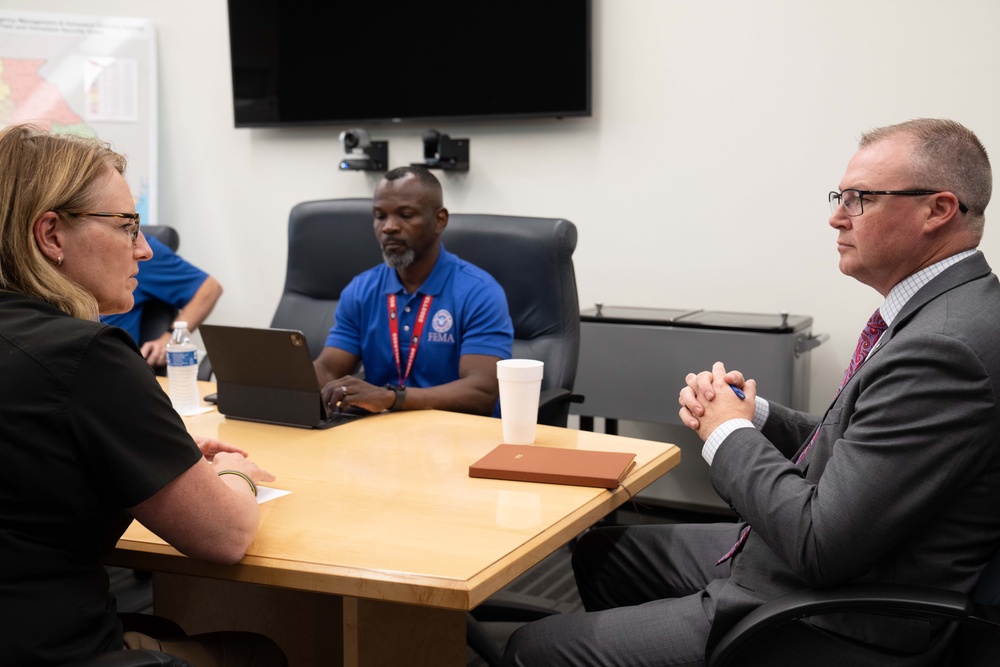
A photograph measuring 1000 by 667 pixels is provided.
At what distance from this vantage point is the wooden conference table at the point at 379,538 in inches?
52.7

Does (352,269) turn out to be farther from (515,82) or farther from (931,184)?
(931,184)

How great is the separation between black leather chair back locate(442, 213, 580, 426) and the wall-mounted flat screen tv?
109cm

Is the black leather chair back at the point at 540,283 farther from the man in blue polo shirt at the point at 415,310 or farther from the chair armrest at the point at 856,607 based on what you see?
the chair armrest at the point at 856,607

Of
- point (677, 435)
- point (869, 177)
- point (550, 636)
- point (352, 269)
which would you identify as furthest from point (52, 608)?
point (677, 435)

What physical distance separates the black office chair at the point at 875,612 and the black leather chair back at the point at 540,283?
1284 mm

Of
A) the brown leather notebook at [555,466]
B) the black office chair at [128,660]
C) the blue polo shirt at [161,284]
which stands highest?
the blue polo shirt at [161,284]

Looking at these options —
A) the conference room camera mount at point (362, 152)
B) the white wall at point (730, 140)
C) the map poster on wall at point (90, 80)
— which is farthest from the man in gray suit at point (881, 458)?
the map poster on wall at point (90, 80)

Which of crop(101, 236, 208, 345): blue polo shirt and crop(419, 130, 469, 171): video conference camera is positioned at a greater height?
crop(419, 130, 469, 171): video conference camera

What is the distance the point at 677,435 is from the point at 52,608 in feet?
8.98

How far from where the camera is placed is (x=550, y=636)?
5.27 feet

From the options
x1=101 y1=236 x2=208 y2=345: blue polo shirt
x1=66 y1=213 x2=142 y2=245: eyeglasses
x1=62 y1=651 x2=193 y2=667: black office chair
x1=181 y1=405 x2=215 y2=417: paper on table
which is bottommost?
x1=62 y1=651 x2=193 y2=667: black office chair

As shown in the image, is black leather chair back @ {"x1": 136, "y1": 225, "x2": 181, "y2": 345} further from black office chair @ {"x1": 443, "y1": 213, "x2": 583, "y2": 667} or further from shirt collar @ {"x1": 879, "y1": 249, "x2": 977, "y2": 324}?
shirt collar @ {"x1": 879, "y1": 249, "x2": 977, "y2": 324}

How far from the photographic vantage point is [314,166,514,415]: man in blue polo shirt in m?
2.64

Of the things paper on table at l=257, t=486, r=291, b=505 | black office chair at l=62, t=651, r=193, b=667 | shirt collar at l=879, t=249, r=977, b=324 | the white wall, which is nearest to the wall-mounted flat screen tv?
the white wall
